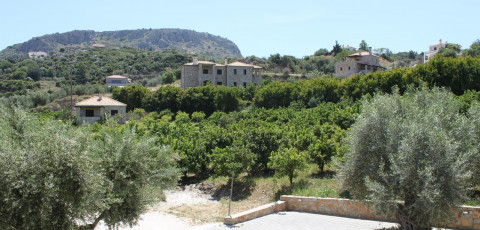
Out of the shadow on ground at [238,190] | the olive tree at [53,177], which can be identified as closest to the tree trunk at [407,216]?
the olive tree at [53,177]

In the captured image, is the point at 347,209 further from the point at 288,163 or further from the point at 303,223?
the point at 288,163

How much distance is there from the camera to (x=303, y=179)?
18.7 m

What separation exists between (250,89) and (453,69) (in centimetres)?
2618

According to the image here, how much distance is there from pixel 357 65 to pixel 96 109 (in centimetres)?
3885

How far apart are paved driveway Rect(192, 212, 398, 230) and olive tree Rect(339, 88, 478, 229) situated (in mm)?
1702

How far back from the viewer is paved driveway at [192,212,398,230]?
12109mm

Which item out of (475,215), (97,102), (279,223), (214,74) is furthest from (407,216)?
(214,74)

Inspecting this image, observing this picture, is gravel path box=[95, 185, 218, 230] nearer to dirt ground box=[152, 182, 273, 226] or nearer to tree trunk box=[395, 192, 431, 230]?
dirt ground box=[152, 182, 273, 226]

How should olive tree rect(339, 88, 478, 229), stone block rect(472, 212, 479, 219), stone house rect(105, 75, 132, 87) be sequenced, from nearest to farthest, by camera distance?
1. olive tree rect(339, 88, 478, 229)
2. stone block rect(472, 212, 479, 219)
3. stone house rect(105, 75, 132, 87)

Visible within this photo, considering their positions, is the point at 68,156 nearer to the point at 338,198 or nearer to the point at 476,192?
the point at 338,198

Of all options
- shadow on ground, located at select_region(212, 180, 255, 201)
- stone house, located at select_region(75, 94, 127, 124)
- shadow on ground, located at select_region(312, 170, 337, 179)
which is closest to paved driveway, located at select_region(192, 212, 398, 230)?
shadow on ground, located at select_region(312, 170, 337, 179)

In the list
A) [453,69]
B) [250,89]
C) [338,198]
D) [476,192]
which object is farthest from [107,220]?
[250,89]

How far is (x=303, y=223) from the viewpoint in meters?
12.9

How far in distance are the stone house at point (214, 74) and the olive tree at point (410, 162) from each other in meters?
48.4
